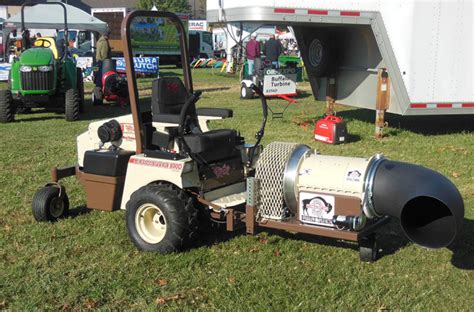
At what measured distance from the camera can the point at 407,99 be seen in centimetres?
903

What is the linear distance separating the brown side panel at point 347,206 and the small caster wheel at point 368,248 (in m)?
0.45

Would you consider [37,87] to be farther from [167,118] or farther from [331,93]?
[167,118]

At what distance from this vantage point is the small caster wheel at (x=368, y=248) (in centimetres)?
427

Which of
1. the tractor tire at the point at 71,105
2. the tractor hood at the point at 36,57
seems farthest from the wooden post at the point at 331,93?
the tractor hood at the point at 36,57

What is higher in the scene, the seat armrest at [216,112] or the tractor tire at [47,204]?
the seat armrest at [216,112]

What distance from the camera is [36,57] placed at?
11648 millimetres

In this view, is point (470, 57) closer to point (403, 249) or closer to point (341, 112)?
point (341, 112)

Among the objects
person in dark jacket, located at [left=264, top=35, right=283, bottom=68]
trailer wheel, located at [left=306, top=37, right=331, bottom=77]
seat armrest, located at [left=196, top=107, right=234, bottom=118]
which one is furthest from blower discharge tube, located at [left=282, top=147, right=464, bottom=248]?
person in dark jacket, located at [left=264, top=35, right=283, bottom=68]

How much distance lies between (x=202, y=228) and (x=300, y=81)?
56.0 ft

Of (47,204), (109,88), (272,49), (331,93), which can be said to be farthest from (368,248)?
(272,49)

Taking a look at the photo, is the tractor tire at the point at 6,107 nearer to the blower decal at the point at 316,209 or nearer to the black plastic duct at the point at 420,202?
the blower decal at the point at 316,209

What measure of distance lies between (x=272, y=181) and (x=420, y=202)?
1.09 m

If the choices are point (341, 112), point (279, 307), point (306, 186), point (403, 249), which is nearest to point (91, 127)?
point (306, 186)

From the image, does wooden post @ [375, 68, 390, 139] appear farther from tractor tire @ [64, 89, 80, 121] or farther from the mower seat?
tractor tire @ [64, 89, 80, 121]
